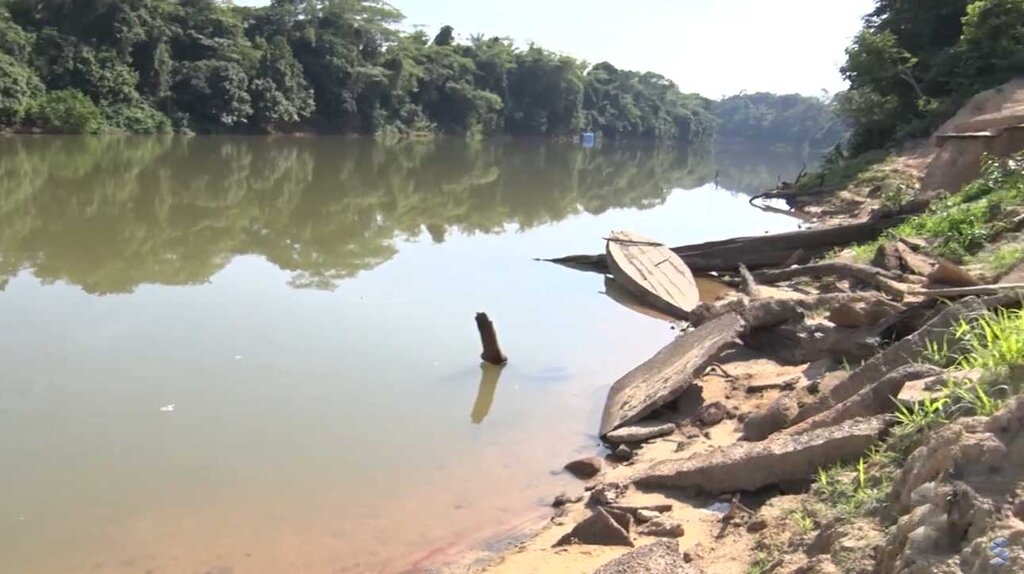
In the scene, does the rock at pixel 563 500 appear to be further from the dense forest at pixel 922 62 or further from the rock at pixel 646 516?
the dense forest at pixel 922 62

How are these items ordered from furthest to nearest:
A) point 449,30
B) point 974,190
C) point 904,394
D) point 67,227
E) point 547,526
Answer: point 449,30 → point 67,227 → point 974,190 → point 547,526 → point 904,394

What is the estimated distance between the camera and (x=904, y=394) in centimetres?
361

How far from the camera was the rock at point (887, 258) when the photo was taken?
7.73 meters

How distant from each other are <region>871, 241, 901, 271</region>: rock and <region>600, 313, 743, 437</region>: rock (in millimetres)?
2210

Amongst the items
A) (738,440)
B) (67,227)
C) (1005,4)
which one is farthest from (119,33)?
(738,440)

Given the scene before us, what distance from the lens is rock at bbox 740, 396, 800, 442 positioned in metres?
4.77

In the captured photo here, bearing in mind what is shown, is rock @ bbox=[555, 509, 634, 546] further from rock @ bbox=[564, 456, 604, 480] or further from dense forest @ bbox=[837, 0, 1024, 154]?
dense forest @ bbox=[837, 0, 1024, 154]

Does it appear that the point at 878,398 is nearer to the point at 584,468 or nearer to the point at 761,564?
the point at 761,564

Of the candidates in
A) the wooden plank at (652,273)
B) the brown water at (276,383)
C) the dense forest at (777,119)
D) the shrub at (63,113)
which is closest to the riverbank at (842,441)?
the brown water at (276,383)

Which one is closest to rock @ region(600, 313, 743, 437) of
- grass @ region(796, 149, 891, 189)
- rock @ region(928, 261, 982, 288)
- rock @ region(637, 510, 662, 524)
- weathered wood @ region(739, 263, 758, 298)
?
rock @ region(928, 261, 982, 288)

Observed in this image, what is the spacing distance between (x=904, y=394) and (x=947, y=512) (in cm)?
141

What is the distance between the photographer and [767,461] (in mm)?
3975

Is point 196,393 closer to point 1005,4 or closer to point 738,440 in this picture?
point 738,440

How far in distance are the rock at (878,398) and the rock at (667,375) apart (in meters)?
1.59
